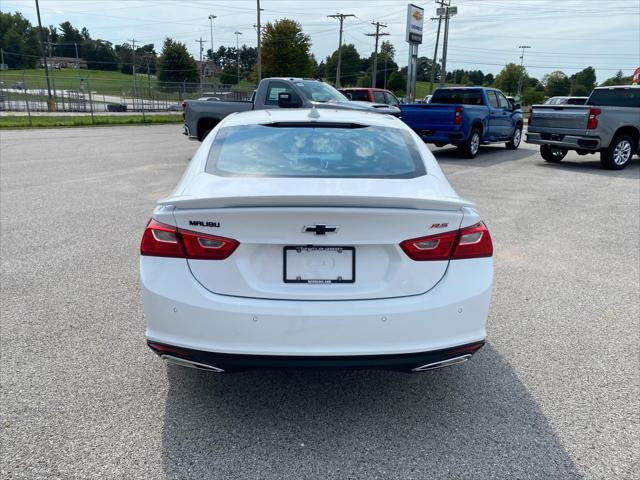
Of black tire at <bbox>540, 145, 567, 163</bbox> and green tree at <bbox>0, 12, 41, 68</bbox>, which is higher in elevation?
green tree at <bbox>0, 12, 41, 68</bbox>

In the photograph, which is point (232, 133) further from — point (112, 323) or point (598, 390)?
point (598, 390)

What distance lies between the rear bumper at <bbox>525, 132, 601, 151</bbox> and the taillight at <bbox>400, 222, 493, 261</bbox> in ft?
41.1

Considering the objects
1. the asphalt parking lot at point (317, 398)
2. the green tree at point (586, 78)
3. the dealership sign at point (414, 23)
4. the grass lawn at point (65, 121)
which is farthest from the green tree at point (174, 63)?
the asphalt parking lot at point (317, 398)

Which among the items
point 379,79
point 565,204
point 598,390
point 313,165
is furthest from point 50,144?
point 379,79

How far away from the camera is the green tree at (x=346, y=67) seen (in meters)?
122

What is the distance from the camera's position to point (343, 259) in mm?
2666

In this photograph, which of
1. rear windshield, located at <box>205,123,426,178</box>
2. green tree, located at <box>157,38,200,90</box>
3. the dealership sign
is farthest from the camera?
green tree, located at <box>157,38,200,90</box>

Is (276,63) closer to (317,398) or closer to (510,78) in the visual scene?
(510,78)

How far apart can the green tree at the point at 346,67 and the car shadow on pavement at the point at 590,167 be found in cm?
11033

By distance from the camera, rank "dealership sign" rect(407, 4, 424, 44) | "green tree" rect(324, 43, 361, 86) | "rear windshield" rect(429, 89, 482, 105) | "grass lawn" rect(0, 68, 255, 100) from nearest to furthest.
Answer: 1. "rear windshield" rect(429, 89, 482, 105)
2. "dealership sign" rect(407, 4, 424, 44)
3. "grass lawn" rect(0, 68, 255, 100)
4. "green tree" rect(324, 43, 361, 86)

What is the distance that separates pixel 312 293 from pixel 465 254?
32.5 inches

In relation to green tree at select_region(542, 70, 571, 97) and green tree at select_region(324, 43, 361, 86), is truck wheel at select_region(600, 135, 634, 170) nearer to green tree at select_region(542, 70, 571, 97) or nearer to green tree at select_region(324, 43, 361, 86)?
green tree at select_region(542, 70, 571, 97)

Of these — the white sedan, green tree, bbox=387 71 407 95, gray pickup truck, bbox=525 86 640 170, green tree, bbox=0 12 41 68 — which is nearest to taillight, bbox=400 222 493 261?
the white sedan

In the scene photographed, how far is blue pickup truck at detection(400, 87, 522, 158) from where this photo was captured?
49.8ft
